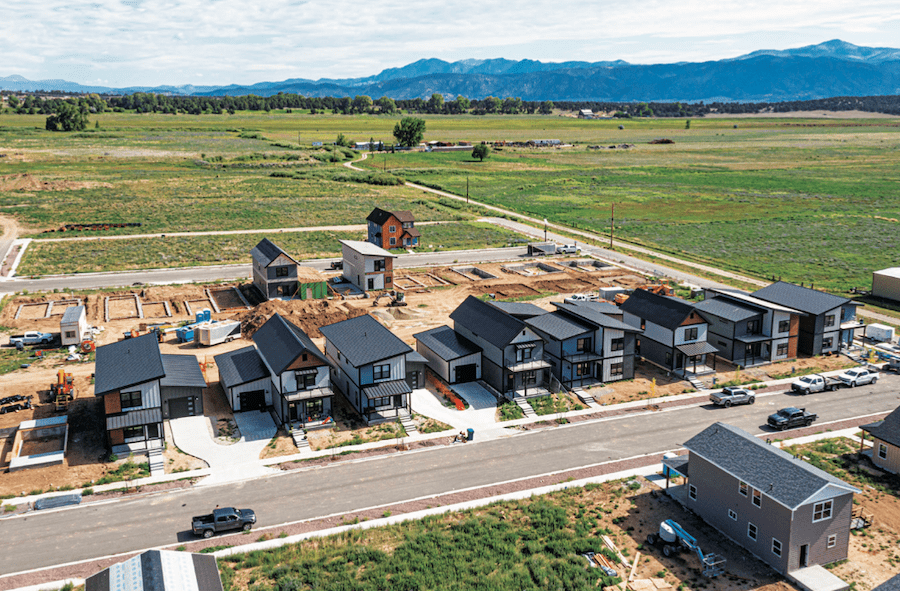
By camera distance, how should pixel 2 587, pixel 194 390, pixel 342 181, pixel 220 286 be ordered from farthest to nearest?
1. pixel 342 181
2. pixel 220 286
3. pixel 194 390
4. pixel 2 587

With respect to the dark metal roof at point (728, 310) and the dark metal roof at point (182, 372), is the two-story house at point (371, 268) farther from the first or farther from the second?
the dark metal roof at point (728, 310)

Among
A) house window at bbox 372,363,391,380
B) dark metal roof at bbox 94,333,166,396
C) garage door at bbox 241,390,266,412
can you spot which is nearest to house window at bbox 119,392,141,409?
dark metal roof at bbox 94,333,166,396

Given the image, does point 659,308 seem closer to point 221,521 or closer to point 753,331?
point 753,331

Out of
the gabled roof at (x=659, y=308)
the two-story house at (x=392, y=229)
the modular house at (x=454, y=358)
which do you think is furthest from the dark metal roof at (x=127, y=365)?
the two-story house at (x=392, y=229)

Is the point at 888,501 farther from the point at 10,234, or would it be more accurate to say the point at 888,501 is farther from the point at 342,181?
the point at 342,181

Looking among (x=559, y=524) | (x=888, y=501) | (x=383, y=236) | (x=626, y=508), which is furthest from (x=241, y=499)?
(x=383, y=236)

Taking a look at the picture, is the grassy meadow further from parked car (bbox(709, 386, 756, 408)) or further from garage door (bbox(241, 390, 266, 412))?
garage door (bbox(241, 390, 266, 412))
